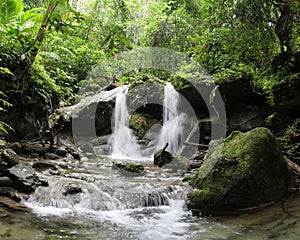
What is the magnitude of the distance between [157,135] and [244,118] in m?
3.49

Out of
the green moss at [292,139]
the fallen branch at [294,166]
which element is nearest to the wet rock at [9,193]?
the fallen branch at [294,166]

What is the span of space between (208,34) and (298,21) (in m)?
2.27

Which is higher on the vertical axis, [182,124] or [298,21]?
[298,21]

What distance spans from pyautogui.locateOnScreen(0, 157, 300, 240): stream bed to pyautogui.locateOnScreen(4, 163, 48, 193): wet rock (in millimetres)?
131

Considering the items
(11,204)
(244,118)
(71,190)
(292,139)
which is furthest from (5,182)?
(244,118)

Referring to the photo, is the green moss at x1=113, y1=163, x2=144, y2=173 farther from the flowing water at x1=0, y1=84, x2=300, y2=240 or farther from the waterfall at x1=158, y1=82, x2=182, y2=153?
the waterfall at x1=158, y1=82, x2=182, y2=153

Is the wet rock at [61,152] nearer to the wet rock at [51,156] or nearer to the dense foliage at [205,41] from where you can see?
the wet rock at [51,156]

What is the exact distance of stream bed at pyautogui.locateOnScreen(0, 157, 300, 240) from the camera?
9.52 ft

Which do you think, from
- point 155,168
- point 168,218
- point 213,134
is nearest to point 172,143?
point 213,134

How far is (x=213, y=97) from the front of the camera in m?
8.52

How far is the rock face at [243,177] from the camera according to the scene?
3.88 meters

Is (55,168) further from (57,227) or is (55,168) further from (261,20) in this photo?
(261,20)

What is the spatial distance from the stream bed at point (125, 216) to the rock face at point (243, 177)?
209 mm

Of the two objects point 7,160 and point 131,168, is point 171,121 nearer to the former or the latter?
point 131,168
